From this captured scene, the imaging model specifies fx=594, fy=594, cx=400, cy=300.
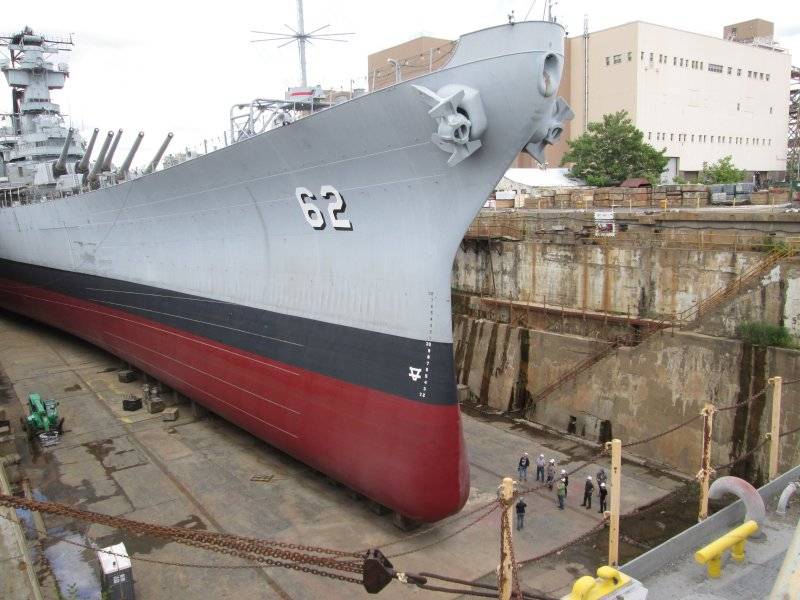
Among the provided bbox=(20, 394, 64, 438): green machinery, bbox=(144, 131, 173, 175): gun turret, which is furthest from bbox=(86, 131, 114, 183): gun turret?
bbox=(20, 394, 64, 438): green machinery

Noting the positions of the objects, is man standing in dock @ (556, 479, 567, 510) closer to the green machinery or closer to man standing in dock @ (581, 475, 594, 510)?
man standing in dock @ (581, 475, 594, 510)

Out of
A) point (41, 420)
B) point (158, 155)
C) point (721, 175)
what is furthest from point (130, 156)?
point (721, 175)

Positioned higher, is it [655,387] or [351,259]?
[351,259]

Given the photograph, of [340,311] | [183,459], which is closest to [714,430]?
[340,311]

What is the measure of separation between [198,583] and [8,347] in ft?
47.5

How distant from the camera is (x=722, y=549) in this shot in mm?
3680

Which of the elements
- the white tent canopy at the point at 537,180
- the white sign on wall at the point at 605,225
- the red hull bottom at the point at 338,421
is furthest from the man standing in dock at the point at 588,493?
the white tent canopy at the point at 537,180

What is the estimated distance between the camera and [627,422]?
11.0 metres

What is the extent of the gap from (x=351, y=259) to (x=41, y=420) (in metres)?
7.12

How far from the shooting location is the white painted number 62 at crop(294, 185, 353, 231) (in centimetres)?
745

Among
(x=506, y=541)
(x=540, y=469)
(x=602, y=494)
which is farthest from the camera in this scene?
(x=540, y=469)

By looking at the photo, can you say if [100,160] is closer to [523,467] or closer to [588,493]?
[523,467]

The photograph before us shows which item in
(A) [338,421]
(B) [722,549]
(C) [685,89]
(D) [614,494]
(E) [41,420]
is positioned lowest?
(E) [41,420]

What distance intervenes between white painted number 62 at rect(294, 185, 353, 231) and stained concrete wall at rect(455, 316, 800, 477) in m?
6.41
